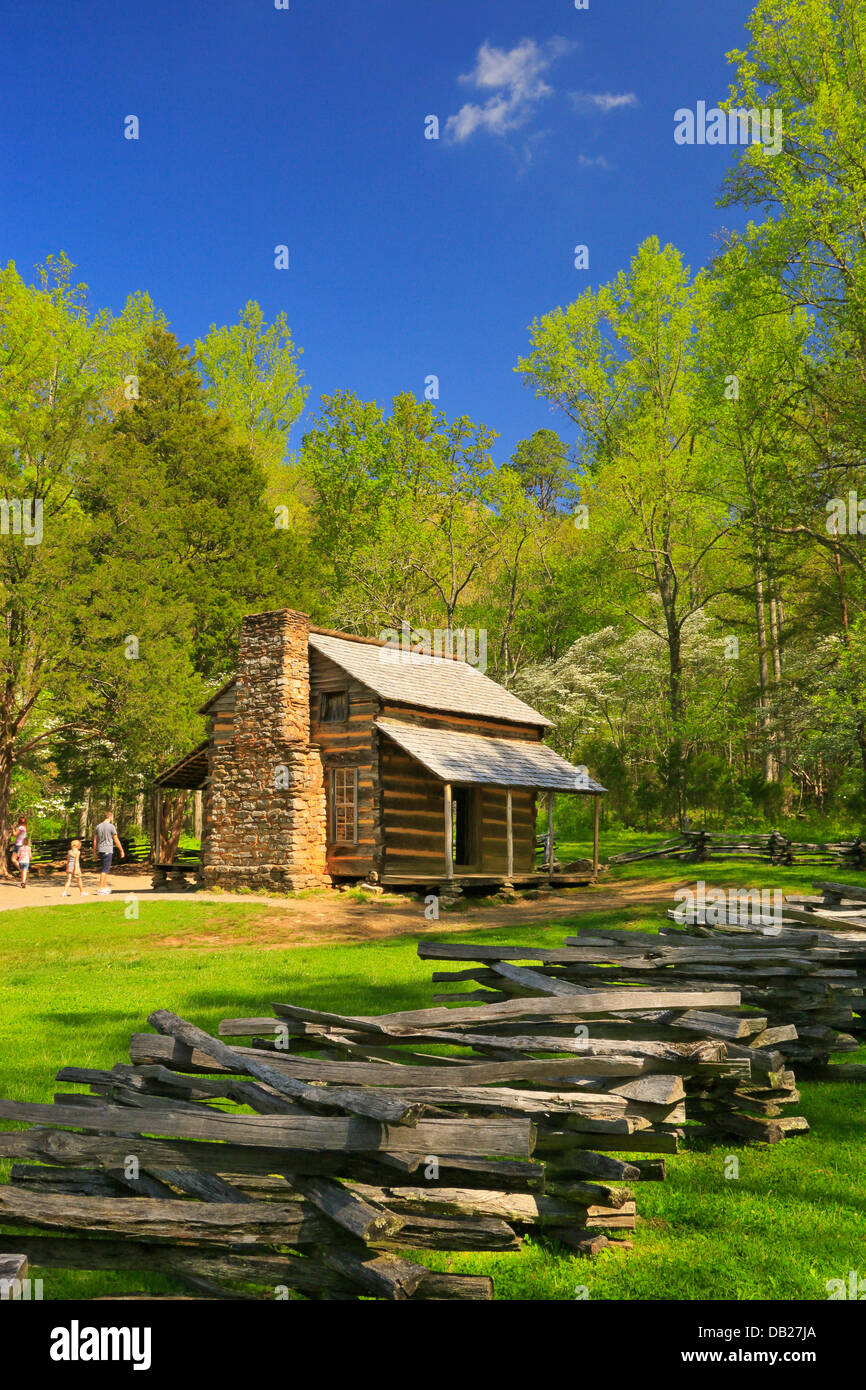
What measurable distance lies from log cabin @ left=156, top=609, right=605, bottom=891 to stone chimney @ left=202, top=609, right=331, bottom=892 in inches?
1.2

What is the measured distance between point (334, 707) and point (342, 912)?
6392mm

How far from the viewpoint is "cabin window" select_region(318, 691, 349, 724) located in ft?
79.9

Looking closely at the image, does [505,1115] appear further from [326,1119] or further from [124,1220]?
[124,1220]

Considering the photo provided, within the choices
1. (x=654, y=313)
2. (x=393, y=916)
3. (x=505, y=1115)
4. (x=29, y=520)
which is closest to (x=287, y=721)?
(x=393, y=916)

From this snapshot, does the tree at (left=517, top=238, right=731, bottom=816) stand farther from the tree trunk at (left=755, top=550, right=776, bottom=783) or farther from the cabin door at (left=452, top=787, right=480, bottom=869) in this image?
the cabin door at (left=452, top=787, right=480, bottom=869)

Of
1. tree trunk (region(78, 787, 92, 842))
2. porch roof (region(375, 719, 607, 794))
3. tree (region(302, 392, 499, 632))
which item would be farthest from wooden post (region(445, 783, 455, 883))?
tree trunk (region(78, 787, 92, 842))

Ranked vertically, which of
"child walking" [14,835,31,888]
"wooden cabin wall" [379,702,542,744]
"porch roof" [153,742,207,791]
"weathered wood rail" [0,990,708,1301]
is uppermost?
"wooden cabin wall" [379,702,542,744]

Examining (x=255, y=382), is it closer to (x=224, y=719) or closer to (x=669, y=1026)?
(x=224, y=719)

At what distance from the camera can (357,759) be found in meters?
23.9

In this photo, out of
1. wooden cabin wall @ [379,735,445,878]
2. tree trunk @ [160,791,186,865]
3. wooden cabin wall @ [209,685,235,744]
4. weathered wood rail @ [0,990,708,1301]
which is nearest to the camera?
weathered wood rail @ [0,990,708,1301]

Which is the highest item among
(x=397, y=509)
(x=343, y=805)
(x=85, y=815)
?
(x=397, y=509)

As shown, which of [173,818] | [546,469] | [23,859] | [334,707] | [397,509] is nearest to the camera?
[334,707]

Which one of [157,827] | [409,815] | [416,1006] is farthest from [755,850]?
[416,1006]
